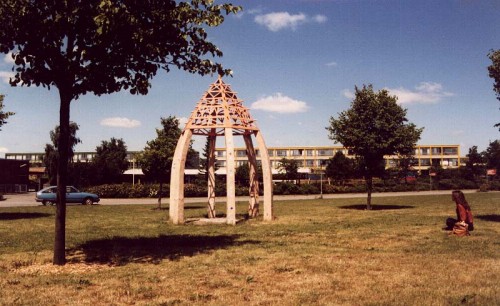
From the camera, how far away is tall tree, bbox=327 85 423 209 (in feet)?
80.8

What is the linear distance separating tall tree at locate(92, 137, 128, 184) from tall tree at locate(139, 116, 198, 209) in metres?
35.1

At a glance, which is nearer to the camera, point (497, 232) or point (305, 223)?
point (497, 232)

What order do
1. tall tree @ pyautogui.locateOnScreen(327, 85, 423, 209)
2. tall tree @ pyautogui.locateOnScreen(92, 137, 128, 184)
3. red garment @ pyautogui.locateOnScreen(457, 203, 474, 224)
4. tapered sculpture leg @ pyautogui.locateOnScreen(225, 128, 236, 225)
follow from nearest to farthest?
1. red garment @ pyautogui.locateOnScreen(457, 203, 474, 224)
2. tapered sculpture leg @ pyautogui.locateOnScreen(225, 128, 236, 225)
3. tall tree @ pyautogui.locateOnScreen(327, 85, 423, 209)
4. tall tree @ pyautogui.locateOnScreen(92, 137, 128, 184)

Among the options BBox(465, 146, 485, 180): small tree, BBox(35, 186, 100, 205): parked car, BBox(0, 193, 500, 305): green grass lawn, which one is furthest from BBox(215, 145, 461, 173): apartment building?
BBox(0, 193, 500, 305): green grass lawn

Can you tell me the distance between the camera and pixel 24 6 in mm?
8461

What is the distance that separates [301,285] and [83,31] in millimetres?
7151

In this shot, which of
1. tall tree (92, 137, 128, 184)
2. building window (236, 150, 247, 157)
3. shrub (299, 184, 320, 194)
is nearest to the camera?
shrub (299, 184, 320, 194)

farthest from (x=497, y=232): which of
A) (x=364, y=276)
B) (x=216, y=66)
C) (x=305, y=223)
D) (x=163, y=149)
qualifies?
(x=163, y=149)

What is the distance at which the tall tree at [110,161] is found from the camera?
195 ft

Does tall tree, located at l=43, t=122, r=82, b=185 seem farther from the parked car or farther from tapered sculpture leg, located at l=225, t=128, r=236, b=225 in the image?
tapered sculpture leg, located at l=225, t=128, r=236, b=225

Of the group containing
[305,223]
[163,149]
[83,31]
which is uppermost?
[83,31]

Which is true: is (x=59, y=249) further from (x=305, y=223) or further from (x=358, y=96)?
(x=358, y=96)

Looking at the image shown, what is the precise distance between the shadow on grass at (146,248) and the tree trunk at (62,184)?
25.0 inches

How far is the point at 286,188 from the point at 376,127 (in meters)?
30.0
